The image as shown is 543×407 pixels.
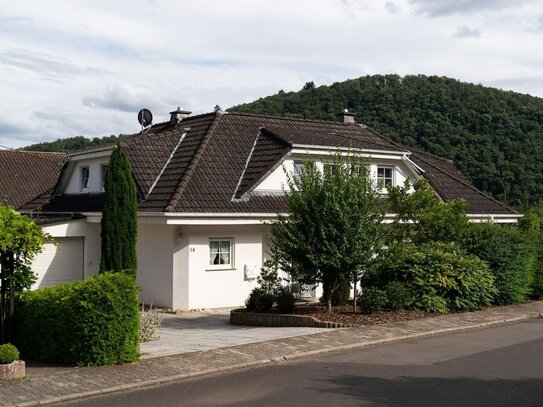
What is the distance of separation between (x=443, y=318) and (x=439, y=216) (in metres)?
4.10

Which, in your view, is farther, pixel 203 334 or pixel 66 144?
pixel 66 144

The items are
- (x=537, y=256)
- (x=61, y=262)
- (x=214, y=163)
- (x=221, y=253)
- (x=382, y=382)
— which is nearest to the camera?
(x=382, y=382)

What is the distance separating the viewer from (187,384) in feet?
40.2

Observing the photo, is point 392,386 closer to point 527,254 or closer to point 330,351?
point 330,351

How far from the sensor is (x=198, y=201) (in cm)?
2328

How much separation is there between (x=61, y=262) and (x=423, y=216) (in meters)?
11.9

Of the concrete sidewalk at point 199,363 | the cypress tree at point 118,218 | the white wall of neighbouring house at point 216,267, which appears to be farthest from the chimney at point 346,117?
the cypress tree at point 118,218

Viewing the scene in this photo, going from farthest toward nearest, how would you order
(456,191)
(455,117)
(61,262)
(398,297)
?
1. (455,117)
2. (456,191)
3. (61,262)
4. (398,297)

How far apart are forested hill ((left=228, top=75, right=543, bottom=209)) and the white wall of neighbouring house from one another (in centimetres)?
1780

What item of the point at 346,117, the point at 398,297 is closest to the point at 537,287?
the point at 398,297

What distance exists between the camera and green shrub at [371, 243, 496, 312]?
20.8 m

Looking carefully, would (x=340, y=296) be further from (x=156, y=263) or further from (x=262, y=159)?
(x=262, y=159)

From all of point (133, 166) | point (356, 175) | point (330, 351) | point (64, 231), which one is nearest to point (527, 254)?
point (356, 175)

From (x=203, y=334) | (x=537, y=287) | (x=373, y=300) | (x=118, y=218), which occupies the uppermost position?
(x=118, y=218)
